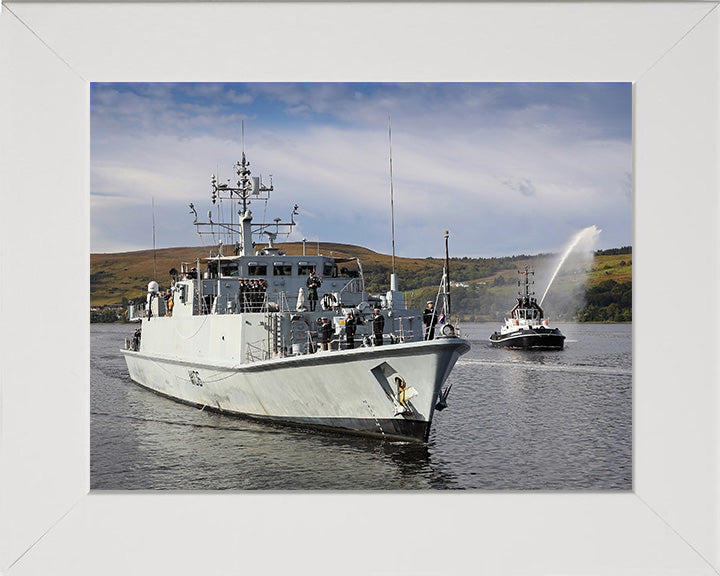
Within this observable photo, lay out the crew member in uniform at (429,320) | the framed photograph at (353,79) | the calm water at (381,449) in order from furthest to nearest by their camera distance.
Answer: the crew member in uniform at (429,320)
the calm water at (381,449)
the framed photograph at (353,79)

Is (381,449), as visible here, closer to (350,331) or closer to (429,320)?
(350,331)

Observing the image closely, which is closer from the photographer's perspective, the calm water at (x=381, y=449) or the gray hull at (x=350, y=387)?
the calm water at (x=381, y=449)

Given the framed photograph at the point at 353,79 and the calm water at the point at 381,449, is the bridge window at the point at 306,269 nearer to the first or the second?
the calm water at the point at 381,449

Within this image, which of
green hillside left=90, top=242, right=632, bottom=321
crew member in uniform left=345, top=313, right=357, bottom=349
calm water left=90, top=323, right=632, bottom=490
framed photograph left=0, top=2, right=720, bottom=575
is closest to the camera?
framed photograph left=0, top=2, right=720, bottom=575

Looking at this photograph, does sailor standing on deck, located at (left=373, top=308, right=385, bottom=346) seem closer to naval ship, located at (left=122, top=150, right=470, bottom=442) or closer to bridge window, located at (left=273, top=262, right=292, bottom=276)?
naval ship, located at (left=122, top=150, right=470, bottom=442)

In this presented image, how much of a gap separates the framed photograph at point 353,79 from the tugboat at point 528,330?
83.5ft

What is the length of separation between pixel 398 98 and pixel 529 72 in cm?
1601

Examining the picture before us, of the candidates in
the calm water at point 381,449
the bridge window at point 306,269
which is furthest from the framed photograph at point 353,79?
the bridge window at point 306,269

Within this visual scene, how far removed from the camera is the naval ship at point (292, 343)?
384 inches

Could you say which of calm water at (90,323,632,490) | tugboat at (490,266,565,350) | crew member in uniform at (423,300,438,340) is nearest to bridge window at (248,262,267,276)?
calm water at (90,323,632,490)

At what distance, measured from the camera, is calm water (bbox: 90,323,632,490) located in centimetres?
905

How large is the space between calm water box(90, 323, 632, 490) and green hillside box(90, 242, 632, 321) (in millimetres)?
12874

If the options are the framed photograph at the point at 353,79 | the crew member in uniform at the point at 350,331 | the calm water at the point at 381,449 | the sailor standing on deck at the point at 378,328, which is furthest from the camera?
the crew member in uniform at the point at 350,331
